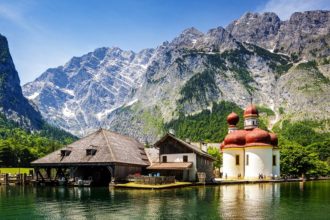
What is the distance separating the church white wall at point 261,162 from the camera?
93312 mm

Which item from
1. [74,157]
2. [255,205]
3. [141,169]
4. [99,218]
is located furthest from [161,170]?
[99,218]

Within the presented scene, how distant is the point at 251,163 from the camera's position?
3711 inches

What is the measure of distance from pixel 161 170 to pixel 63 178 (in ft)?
55.9

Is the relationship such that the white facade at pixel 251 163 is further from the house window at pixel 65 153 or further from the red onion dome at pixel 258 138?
the house window at pixel 65 153

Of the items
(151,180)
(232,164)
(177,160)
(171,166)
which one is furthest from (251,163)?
(151,180)

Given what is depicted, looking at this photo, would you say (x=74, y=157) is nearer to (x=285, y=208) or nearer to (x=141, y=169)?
(x=141, y=169)

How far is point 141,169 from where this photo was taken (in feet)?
247

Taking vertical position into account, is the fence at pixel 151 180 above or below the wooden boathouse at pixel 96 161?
below

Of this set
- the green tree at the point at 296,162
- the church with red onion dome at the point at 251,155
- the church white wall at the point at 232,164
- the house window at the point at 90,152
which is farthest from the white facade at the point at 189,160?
the green tree at the point at 296,162

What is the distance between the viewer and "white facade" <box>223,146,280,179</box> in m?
93.4

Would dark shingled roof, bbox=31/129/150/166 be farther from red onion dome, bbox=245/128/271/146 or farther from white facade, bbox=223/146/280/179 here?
red onion dome, bbox=245/128/271/146

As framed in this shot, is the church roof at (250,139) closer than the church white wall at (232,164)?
Yes

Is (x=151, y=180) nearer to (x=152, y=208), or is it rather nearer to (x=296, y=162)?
(x=152, y=208)

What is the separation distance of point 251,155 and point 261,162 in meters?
2.65
